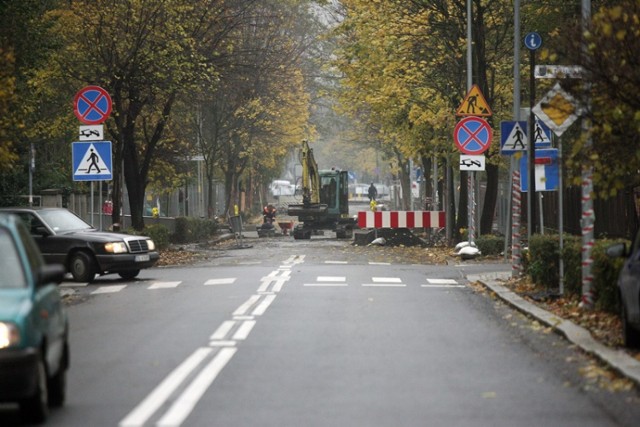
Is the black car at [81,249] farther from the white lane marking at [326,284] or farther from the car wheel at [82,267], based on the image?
the white lane marking at [326,284]

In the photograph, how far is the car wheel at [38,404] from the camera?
9.33m

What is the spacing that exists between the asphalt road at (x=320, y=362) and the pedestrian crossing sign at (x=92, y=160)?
14.3 feet

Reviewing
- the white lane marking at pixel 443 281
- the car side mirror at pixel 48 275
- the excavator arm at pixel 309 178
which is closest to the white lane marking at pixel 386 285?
the white lane marking at pixel 443 281

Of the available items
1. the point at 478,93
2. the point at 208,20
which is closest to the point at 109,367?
the point at 478,93

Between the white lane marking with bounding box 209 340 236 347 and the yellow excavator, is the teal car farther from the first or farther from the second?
the yellow excavator

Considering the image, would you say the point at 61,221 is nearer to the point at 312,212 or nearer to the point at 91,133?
the point at 91,133

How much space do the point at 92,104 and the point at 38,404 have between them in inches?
731

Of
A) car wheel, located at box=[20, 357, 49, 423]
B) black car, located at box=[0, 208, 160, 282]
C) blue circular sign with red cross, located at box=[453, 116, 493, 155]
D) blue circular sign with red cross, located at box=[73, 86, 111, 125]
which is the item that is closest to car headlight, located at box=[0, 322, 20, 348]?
car wheel, located at box=[20, 357, 49, 423]

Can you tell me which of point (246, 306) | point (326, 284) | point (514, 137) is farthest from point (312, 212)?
point (246, 306)

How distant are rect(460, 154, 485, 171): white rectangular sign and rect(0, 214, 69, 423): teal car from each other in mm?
22888

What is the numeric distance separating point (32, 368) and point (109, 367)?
12.6 feet

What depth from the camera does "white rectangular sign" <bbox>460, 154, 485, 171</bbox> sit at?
33.1 m

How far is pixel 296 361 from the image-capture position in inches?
527

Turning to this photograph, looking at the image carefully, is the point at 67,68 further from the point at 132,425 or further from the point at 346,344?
the point at 132,425
